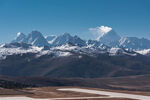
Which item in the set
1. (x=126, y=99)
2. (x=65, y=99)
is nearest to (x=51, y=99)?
(x=65, y=99)

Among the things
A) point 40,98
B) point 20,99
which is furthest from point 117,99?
point 20,99

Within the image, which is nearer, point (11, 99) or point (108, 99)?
point (11, 99)

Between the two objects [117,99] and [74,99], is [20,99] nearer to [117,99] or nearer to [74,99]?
[74,99]

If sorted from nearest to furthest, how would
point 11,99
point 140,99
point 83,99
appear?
point 11,99 < point 83,99 < point 140,99

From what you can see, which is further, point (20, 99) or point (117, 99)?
point (117, 99)

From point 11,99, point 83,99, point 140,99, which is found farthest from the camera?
point 140,99

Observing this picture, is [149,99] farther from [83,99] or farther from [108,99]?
[83,99]

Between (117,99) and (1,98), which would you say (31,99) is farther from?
(117,99)

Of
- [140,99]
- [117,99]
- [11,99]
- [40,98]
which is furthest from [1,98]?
[140,99]
